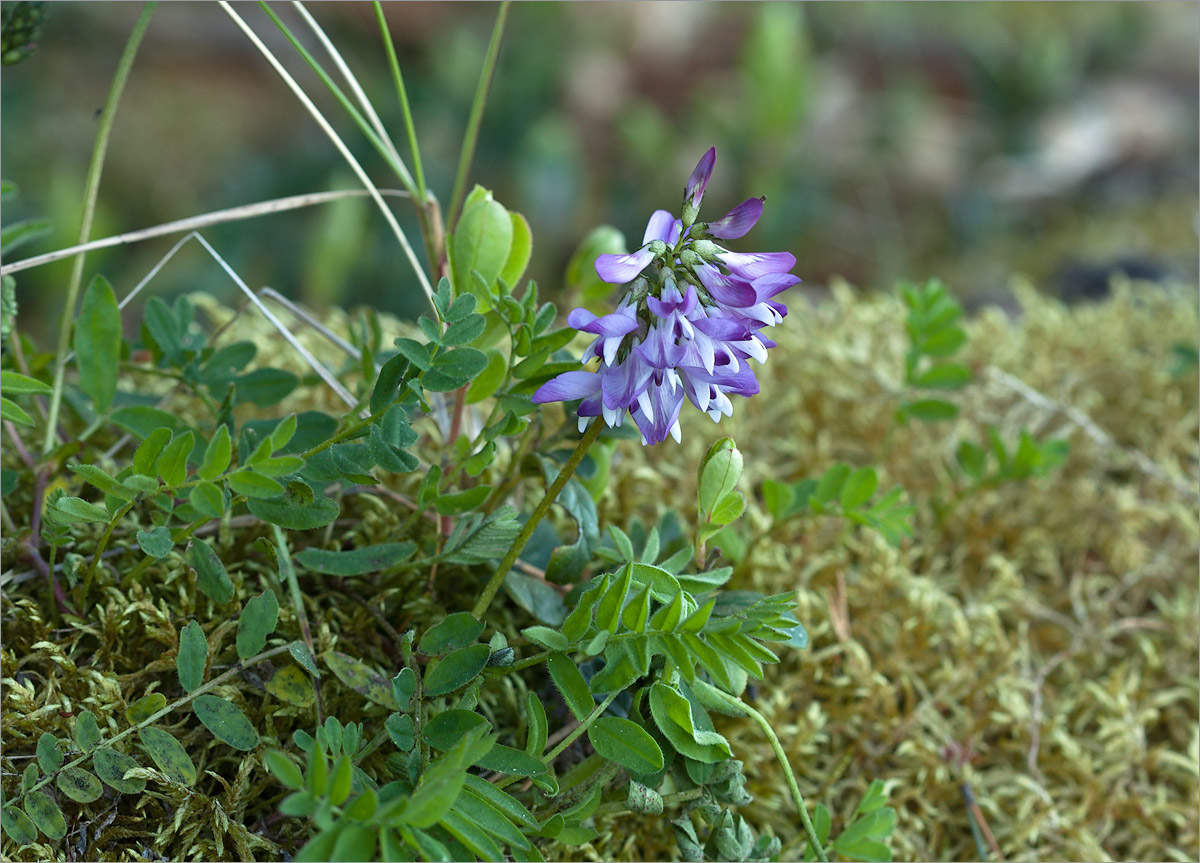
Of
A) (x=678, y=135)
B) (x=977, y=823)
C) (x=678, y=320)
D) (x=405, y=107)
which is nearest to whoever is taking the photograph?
(x=678, y=320)

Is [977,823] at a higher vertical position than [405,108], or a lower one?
lower

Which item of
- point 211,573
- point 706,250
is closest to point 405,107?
point 706,250

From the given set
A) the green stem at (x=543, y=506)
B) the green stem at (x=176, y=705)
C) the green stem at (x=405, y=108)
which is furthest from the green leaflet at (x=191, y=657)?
the green stem at (x=405, y=108)

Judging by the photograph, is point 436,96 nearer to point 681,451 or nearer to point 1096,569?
point 681,451

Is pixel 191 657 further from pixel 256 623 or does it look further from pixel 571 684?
pixel 571 684

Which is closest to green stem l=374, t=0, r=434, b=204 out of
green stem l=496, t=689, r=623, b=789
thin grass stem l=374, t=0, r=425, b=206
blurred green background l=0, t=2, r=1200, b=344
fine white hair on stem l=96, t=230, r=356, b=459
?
thin grass stem l=374, t=0, r=425, b=206

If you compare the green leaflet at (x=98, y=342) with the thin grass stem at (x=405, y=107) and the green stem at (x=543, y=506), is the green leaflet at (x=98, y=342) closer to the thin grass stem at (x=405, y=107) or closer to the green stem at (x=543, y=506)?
the thin grass stem at (x=405, y=107)

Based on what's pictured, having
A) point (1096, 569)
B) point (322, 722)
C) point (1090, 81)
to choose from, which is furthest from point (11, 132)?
point (1090, 81)

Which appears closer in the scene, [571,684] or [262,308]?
[571,684]
